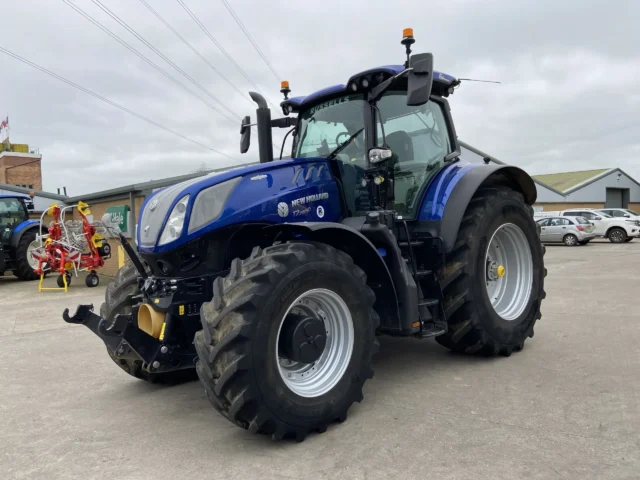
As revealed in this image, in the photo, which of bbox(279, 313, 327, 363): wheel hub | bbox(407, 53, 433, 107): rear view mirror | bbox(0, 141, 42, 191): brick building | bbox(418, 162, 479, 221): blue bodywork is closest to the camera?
bbox(279, 313, 327, 363): wheel hub

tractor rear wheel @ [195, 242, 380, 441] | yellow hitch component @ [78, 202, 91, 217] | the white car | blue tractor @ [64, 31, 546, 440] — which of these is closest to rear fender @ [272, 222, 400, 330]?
blue tractor @ [64, 31, 546, 440]

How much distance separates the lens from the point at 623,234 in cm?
2388

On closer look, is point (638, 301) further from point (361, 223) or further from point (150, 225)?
point (150, 225)

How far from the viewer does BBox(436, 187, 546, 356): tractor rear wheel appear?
4426 millimetres

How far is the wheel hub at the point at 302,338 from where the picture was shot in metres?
3.26

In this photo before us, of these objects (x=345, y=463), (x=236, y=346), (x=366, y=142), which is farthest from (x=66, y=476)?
(x=366, y=142)

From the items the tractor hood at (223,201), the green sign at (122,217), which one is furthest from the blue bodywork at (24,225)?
the tractor hood at (223,201)

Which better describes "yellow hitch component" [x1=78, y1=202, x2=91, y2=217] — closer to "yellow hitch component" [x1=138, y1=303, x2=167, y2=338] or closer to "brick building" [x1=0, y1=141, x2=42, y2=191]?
"yellow hitch component" [x1=138, y1=303, x2=167, y2=338]

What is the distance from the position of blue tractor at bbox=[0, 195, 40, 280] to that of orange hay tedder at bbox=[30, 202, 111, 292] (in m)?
1.91

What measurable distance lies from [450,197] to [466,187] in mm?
178

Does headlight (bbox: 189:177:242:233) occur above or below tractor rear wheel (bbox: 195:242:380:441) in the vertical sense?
above

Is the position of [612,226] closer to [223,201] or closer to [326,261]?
[326,261]

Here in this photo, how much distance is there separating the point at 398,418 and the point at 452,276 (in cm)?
140

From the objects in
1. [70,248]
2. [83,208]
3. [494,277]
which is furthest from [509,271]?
[70,248]
